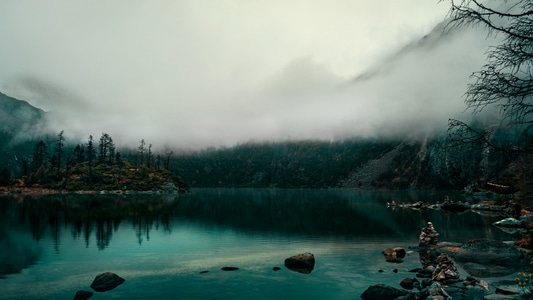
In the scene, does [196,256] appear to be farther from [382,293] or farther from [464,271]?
[464,271]

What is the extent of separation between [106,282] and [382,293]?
22.4 metres

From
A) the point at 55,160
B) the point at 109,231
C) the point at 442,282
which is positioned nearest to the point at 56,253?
the point at 109,231

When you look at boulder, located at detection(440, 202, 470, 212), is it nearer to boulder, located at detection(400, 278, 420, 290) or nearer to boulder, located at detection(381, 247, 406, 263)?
boulder, located at detection(381, 247, 406, 263)

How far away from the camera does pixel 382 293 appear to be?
24.1 meters

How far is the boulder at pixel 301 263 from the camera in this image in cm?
3416

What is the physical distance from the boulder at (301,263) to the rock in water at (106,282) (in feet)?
54.7

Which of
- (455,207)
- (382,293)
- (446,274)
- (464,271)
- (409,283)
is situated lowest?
(464,271)

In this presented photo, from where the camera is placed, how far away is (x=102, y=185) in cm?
18162

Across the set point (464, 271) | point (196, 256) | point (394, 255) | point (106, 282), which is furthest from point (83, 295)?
point (464, 271)

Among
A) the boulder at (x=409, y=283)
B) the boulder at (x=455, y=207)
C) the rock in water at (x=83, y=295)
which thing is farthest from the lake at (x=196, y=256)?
the boulder at (x=455, y=207)

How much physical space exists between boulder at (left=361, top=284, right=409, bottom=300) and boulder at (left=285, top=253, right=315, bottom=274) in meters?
9.44

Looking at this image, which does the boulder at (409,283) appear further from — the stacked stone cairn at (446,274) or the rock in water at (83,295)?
the rock in water at (83,295)

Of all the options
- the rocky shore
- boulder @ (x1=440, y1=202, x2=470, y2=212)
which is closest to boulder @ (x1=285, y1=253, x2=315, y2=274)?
the rocky shore

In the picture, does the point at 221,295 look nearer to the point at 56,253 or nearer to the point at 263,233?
the point at 56,253
